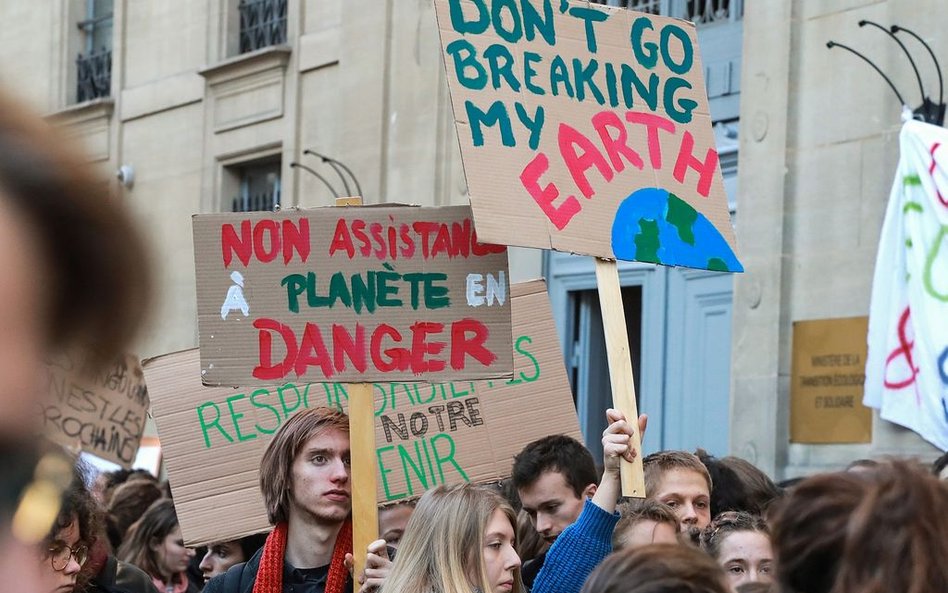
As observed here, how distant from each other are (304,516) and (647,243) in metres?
1.24

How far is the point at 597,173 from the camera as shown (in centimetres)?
449

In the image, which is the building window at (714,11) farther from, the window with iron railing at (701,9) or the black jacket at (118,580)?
the black jacket at (118,580)

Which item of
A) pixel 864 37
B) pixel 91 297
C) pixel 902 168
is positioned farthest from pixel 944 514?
pixel 864 37

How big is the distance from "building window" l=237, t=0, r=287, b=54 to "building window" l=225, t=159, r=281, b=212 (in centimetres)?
127

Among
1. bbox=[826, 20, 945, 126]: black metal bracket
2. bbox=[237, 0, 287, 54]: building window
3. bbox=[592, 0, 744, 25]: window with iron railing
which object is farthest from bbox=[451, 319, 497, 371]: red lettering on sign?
bbox=[237, 0, 287, 54]: building window

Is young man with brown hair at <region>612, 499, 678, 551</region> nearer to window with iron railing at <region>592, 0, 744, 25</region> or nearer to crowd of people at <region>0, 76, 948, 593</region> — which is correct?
crowd of people at <region>0, 76, 948, 593</region>

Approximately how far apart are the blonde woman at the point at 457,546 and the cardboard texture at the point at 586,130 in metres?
0.71

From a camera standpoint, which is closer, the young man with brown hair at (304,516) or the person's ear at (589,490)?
the young man with brown hair at (304,516)

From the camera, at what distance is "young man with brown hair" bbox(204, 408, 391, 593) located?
4.39m

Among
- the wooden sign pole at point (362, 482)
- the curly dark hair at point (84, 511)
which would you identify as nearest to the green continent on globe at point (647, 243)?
the wooden sign pole at point (362, 482)

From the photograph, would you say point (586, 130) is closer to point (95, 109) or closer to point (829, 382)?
point (829, 382)

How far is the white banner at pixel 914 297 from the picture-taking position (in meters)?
8.73

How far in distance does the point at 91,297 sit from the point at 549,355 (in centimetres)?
489

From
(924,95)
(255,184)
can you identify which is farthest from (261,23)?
(924,95)
